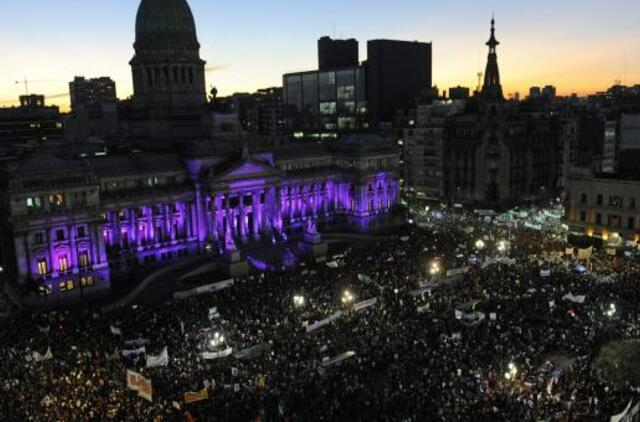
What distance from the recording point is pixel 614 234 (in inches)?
2672

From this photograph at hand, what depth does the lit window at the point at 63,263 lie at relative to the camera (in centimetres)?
6043

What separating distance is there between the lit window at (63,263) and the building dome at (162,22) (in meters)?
45.2

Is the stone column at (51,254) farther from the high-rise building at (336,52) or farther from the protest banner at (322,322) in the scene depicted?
the high-rise building at (336,52)

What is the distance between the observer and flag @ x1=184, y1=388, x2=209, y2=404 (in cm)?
3253

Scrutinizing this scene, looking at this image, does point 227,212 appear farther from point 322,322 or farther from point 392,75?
point 392,75

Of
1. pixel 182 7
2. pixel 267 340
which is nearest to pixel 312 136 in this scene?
pixel 182 7

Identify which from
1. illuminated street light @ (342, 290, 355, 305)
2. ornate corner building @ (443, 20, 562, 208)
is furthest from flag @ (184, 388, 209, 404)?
ornate corner building @ (443, 20, 562, 208)

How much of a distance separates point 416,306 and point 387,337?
6526 millimetres

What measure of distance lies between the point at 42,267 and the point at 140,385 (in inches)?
1241

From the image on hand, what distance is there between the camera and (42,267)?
194 feet

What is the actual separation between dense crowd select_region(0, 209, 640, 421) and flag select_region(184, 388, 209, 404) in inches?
17.3

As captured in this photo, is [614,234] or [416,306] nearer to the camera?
[416,306]

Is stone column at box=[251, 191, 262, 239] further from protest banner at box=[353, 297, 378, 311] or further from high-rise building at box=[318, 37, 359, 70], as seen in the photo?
high-rise building at box=[318, 37, 359, 70]

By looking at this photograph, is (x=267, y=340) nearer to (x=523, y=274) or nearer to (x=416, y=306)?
(x=416, y=306)
